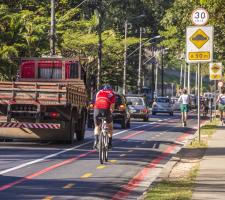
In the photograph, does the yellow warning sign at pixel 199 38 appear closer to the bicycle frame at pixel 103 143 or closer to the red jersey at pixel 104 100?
the red jersey at pixel 104 100

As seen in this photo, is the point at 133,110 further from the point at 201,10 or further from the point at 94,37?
the point at 201,10

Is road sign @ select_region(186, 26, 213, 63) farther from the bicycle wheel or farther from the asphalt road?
the bicycle wheel

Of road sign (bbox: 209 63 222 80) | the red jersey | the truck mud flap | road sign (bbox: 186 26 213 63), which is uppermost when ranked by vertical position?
road sign (bbox: 186 26 213 63)

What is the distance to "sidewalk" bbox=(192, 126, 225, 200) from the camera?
1173 cm

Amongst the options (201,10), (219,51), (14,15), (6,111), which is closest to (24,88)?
(6,111)

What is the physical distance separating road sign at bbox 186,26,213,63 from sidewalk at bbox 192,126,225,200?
260 centimetres

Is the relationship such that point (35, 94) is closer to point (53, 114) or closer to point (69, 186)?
point (53, 114)

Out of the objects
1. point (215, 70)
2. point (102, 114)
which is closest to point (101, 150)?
point (102, 114)

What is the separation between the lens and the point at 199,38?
2177 centimetres

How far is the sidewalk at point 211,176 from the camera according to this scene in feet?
38.5

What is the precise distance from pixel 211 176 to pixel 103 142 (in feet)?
13.1

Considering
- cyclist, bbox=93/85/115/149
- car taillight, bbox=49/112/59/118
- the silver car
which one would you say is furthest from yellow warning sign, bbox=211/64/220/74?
the silver car

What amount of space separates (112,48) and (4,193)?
56.4m

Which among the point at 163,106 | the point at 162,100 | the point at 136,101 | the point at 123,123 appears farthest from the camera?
the point at 163,106
